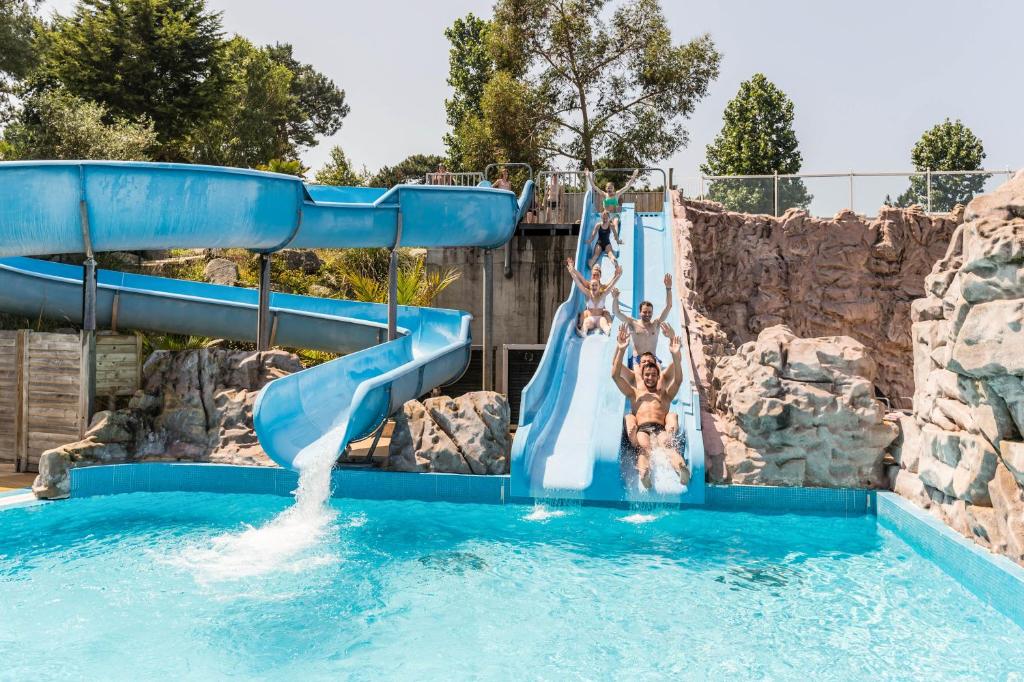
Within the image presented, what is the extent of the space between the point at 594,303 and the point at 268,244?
4143 mm

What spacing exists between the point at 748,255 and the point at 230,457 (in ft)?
31.1

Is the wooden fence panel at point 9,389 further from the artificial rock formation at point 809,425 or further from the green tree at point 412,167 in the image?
the green tree at point 412,167

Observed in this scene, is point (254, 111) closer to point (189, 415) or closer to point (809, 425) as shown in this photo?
point (189, 415)

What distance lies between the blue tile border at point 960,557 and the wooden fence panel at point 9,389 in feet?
28.1

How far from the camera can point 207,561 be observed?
18.9ft

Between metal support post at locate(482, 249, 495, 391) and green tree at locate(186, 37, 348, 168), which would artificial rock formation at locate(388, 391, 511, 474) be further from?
green tree at locate(186, 37, 348, 168)

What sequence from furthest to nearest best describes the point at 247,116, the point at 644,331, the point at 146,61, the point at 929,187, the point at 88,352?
the point at 247,116
the point at 146,61
the point at 929,187
the point at 644,331
the point at 88,352

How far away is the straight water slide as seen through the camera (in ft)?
24.2

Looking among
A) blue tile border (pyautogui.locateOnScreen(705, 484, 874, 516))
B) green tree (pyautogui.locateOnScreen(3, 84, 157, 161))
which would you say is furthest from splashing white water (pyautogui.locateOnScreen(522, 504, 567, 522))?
green tree (pyautogui.locateOnScreen(3, 84, 157, 161))

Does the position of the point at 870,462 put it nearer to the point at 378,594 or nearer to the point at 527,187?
the point at 378,594

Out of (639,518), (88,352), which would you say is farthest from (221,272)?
(639,518)

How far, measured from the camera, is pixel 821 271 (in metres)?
14.0

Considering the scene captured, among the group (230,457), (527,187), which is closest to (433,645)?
(230,457)

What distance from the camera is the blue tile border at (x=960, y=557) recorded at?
483 cm
